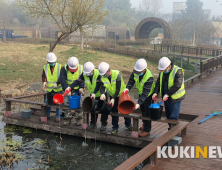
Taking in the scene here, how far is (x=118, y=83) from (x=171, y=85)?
114cm

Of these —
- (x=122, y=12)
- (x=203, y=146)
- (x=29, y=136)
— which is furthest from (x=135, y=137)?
(x=122, y=12)

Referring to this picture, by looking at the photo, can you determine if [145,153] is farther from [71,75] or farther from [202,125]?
[71,75]

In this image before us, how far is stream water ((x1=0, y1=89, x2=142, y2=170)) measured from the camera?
5.74 metres

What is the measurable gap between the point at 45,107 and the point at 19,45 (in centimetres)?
2021

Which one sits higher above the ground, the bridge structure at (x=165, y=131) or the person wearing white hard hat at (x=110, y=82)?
→ the person wearing white hard hat at (x=110, y=82)

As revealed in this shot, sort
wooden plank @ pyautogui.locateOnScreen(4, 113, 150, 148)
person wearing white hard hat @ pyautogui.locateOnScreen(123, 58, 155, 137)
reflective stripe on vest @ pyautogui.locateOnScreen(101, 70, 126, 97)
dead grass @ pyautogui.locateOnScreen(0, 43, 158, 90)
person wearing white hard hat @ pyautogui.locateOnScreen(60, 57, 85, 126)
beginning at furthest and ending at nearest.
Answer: dead grass @ pyautogui.locateOnScreen(0, 43, 158, 90), person wearing white hard hat @ pyautogui.locateOnScreen(60, 57, 85, 126), wooden plank @ pyautogui.locateOnScreen(4, 113, 150, 148), reflective stripe on vest @ pyautogui.locateOnScreen(101, 70, 126, 97), person wearing white hard hat @ pyautogui.locateOnScreen(123, 58, 155, 137)

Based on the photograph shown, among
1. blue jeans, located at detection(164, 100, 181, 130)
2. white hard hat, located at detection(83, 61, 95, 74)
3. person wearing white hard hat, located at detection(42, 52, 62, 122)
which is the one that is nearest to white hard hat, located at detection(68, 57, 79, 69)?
person wearing white hard hat, located at detection(42, 52, 62, 122)

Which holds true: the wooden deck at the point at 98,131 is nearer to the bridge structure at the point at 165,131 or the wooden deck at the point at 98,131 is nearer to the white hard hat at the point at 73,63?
the bridge structure at the point at 165,131

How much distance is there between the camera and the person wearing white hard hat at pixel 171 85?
5441 mm

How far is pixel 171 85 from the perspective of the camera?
5.57 m

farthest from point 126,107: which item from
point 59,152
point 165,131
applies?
point 59,152

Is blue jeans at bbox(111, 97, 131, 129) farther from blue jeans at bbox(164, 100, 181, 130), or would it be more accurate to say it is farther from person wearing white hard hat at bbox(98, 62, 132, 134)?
blue jeans at bbox(164, 100, 181, 130)

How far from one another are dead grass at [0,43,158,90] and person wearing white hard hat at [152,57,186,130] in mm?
10811

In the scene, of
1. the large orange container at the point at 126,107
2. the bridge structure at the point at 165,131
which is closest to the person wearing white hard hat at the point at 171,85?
the bridge structure at the point at 165,131
